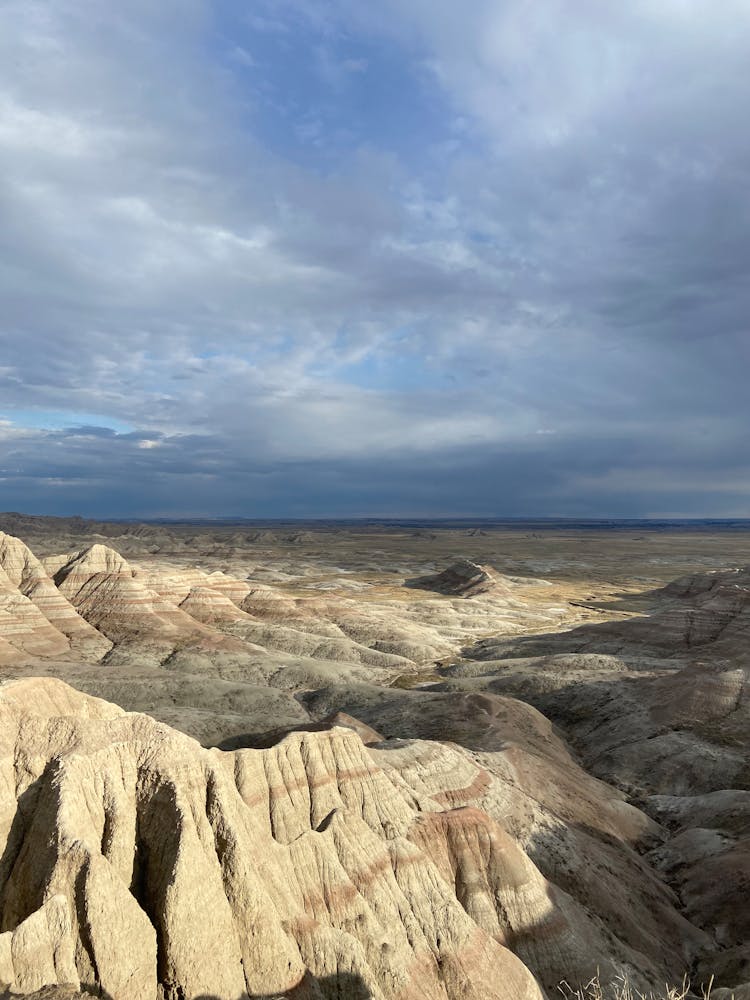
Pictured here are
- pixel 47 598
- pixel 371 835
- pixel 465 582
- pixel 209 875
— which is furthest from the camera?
pixel 465 582

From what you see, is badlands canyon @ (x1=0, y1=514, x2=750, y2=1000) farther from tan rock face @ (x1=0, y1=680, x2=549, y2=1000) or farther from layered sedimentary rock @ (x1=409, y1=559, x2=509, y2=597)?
layered sedimentary rock @ (x1=409, y1=559, x2=509, y2=597)

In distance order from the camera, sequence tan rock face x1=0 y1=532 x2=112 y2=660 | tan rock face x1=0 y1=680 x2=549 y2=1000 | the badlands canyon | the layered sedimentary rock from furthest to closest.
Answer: the layered sedimentary rock, tan rock face x1=0 y1=532 x2=112 y2=660, the badlands canyon, tan rock face x1=0 y1=680 x2=549 y2=1000

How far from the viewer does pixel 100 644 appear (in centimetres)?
6025

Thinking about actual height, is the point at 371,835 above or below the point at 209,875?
below

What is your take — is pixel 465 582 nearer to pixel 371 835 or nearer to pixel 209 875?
pixel 371 835

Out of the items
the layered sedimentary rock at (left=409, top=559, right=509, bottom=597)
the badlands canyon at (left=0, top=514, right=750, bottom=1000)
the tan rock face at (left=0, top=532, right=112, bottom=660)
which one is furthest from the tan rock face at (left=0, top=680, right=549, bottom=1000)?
the layered sedimentary rock at (left=409, top=559, right=509, bottom=597)

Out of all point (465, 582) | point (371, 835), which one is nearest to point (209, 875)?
point (371, 835)

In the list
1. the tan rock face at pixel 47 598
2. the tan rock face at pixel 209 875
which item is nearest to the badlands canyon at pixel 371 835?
the tan rock face at pixel 209 875

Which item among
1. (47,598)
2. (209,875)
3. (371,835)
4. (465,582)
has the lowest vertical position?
(465,582)

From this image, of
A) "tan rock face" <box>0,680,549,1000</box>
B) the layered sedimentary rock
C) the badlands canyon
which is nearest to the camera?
"tan rock face" <box>0,680,549,1000</box>

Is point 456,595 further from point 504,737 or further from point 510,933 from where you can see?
point 510,933

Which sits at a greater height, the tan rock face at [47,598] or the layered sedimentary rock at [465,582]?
the tan rock face at [47,598]

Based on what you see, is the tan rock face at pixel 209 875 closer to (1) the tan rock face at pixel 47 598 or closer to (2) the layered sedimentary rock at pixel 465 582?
(1) the tan rock face at pixel 47 598

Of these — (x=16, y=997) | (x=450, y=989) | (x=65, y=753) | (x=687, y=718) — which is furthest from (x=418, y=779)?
(x=687, y=718)
